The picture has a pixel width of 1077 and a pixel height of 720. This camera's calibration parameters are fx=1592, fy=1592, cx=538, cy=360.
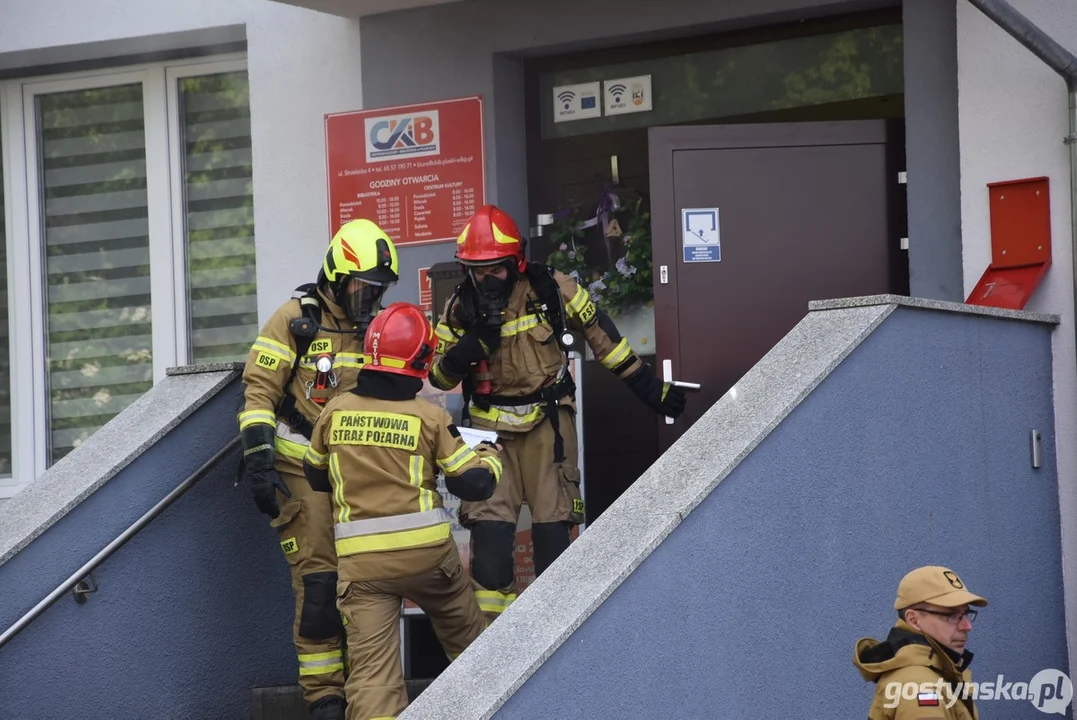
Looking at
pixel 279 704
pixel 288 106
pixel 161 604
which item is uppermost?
pixel 288 106

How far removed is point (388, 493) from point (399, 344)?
564mm

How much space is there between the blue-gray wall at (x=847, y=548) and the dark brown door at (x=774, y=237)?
1.14 metres

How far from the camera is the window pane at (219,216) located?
9969 millimetres

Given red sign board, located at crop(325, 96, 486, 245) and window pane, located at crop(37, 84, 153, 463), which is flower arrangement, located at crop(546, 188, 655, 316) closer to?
red sign board, located at crop(325, 96, 486, 245)

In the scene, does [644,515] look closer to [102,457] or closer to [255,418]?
[255,418]

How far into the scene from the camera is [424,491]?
6.04 m

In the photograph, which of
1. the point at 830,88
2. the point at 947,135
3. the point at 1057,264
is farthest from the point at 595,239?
the point at 1057,264

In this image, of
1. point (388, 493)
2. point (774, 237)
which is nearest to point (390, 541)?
point (388, 493)

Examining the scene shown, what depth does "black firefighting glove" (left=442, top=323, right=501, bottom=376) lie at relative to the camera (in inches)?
272

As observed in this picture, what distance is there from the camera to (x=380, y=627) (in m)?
6.02

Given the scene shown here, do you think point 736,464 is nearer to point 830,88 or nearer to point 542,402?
point 542,402

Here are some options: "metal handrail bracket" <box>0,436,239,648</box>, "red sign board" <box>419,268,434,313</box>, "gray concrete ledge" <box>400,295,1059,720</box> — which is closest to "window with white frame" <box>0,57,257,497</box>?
"red sign board" <box>419,268,434,313</box>

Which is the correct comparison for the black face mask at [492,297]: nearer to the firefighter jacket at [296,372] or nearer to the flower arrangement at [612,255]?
the firefighter jacket at [296,372]

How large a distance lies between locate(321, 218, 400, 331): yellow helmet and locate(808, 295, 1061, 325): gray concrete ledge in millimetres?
1805
